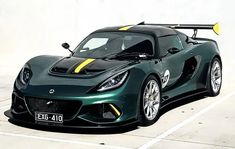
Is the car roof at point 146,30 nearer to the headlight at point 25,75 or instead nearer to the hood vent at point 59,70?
the hood vent at point 59,70

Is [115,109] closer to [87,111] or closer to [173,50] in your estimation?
[87,111]

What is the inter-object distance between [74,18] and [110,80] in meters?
7.12

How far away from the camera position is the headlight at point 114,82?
5.86 meters

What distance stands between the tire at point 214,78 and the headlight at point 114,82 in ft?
8.19

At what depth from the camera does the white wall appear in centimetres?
1175

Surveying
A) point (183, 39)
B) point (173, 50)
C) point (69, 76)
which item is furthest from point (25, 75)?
point (183, 39)

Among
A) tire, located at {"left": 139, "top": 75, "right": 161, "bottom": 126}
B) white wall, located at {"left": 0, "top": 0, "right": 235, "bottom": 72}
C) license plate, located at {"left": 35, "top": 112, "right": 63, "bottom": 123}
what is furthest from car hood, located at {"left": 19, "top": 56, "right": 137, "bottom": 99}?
white wall, located at {"left": 0, "top": 0, "right": 235, "bottom": 72}

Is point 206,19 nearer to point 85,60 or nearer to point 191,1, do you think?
point 191,1

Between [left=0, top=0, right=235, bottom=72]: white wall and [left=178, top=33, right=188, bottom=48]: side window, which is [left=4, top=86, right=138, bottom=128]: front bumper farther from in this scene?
[left=0, top=0, right=235, bottom=72]: white wall

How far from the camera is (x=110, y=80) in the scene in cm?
592

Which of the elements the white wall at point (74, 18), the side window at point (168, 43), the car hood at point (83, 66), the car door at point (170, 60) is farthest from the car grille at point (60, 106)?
the white wall at point (74, 18)

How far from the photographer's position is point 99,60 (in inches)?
257

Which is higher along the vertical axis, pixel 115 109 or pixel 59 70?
pixel 59 70

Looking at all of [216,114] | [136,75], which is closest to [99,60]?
[136,75]
